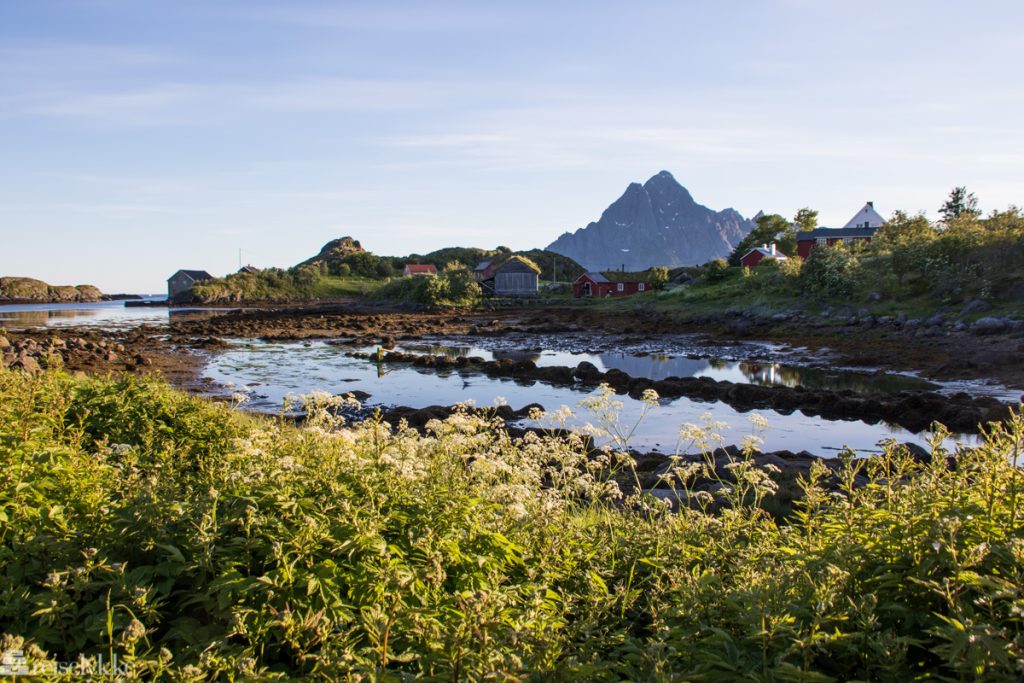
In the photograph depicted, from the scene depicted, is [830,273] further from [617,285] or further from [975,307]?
[617,285]

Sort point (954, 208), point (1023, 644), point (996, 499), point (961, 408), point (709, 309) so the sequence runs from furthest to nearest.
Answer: point (954, 208) → point (709, 309) → point (961, 408) → point (996, 499) → point (1023, 644)

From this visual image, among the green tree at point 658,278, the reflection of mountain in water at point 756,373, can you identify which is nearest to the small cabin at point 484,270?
the green tree at point 658,278

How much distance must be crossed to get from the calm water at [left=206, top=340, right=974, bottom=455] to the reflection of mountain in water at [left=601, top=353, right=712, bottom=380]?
17.7 ft

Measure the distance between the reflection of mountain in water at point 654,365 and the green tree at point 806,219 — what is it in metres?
68.2

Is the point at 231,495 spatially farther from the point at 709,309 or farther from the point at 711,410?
the point at 709,309

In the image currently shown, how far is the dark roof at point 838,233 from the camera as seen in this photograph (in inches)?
3098

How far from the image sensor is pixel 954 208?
80438mm

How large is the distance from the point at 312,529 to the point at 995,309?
134 feet

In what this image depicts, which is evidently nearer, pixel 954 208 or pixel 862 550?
pixel 862 550

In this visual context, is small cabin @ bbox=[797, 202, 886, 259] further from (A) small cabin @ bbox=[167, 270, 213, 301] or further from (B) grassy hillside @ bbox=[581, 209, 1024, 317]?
(A) small cabin @ bbox=[167, 270, 213, 301]

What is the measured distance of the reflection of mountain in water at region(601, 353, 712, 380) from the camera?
31.0 meters

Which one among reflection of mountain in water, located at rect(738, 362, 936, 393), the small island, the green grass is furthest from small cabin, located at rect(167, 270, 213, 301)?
reflection of mountain in water, located at rect(738, 362, 936, 393)

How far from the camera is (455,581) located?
4.15 meters

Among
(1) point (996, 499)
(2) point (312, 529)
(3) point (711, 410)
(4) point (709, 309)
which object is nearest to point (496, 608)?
(2) point (312, 529)
